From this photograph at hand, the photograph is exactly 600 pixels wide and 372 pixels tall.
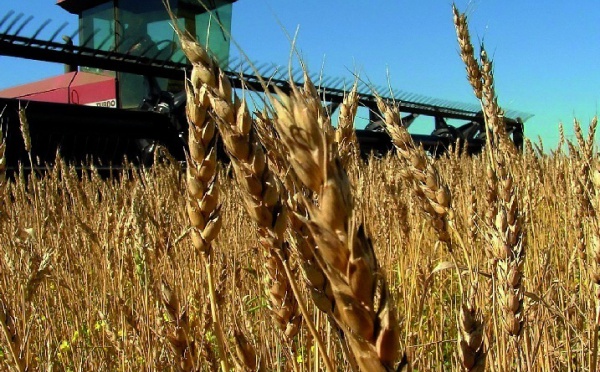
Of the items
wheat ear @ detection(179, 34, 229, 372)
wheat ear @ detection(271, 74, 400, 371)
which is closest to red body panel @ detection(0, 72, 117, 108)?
wheat ear @ detection(179, 34, 229, 372)

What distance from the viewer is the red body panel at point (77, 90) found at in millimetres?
8734

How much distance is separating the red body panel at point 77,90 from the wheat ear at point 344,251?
861 centimetres

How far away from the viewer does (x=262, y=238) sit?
0.81 meters

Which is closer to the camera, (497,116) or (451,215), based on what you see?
(451,215)

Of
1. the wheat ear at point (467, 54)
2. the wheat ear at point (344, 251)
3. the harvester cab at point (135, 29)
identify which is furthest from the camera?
the harvester cab at point (135, 29)

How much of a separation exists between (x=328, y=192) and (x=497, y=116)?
1.52 m

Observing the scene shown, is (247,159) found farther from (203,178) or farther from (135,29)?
(135,29)

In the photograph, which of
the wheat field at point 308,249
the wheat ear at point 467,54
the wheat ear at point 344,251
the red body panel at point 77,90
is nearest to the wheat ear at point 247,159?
the wheat field at point 308,249

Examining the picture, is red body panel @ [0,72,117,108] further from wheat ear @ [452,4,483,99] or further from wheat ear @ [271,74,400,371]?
wheat ear @ [271,74,400,371]

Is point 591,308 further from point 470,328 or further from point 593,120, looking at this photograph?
point 470,328

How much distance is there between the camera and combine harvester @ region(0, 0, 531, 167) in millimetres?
6148

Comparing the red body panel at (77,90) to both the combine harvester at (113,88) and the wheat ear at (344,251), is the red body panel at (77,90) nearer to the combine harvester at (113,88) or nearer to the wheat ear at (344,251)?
the combine harvester at (113,88)

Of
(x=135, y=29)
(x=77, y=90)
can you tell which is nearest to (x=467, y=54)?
(x=135, y=29)

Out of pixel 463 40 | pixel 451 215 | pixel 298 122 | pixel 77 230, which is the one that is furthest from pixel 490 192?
pixel 77 230
